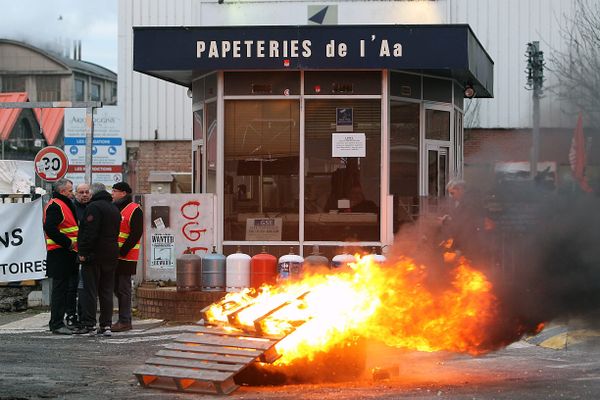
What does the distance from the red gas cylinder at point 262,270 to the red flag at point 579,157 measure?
5.98 m

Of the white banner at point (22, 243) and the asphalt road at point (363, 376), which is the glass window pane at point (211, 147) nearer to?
the white banner at point (22, 243)

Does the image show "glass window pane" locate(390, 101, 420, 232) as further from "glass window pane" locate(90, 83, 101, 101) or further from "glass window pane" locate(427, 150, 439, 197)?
"glass window pane" locate(90, 83, 101, 101)

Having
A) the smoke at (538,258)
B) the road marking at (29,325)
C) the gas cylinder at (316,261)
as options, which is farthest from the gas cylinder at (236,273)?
the smoke at (538,258)

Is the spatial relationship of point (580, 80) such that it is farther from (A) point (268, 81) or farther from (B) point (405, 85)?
(A) point (268, 81)

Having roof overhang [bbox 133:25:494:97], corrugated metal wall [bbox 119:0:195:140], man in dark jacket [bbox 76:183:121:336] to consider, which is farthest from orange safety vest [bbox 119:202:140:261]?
corrugated metal wall [bbox 119:0:195:140]

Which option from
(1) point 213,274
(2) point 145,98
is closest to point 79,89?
(2) point 145,98

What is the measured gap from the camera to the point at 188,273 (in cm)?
1506

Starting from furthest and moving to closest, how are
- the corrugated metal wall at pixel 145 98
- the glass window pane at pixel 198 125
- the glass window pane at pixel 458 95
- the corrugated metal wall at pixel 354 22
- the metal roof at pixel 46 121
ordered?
the metal roof at pixel 46 121 < the corrugated metal wall at pixel 145 98 < the corrugated metal wall at pixel 354 22 < the glass window pane at pixel 458 95 < the glass window pane at pixel 198 125

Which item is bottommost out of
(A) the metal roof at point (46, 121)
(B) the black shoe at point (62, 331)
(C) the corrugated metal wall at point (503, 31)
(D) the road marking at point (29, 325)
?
(D) the road marking at point (29, 325)

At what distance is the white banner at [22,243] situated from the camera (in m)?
16.5

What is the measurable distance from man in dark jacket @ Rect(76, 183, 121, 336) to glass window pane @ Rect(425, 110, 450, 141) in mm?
6385

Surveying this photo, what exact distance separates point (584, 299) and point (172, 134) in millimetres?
24650

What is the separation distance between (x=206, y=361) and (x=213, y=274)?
5.87m


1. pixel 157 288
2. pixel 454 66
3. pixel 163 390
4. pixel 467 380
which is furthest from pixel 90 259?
pixel 454 66
